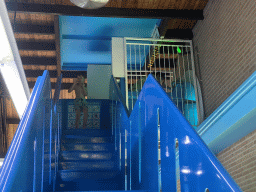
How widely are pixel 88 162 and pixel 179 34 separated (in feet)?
14.5

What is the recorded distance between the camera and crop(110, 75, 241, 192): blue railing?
1627 mm

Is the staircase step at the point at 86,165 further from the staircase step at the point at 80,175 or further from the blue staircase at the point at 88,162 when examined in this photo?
the staircase step at the point at 80,175

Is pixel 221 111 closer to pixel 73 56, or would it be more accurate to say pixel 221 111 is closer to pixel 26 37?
pixel 26 37

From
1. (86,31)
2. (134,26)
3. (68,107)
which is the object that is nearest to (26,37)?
(86,31)

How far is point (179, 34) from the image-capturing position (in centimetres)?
797

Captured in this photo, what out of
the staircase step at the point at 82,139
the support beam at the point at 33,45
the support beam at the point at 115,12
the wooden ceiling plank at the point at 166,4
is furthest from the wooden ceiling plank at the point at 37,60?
the staircase step at the point at 82,139

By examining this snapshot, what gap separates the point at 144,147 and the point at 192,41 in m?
5.33

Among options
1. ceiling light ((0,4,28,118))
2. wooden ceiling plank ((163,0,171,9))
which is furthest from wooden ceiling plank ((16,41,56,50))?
ceiling light ((0,4,28,118))

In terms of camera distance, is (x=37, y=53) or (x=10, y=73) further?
(x=37, y=53)

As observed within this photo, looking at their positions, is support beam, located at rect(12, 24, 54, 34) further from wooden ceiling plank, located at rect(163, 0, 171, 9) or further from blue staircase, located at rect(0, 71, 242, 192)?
blue staircase, located at rect(0, 71, 242, 192)

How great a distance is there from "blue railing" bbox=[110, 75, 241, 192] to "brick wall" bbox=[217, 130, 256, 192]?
6.75 feet

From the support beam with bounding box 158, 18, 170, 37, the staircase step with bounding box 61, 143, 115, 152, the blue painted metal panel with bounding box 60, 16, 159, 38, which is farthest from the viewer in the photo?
the blue painted metal panel with bounding box 60, 16, 159, 38

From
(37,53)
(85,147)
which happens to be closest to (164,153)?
(85,147)

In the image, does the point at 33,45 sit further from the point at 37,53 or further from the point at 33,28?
the point at 33,28
